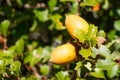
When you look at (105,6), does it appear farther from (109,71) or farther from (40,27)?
(109,71)

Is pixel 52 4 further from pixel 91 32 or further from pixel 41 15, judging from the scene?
pixel 91 32

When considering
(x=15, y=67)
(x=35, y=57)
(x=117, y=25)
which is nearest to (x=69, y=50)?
(x=15, y=67)

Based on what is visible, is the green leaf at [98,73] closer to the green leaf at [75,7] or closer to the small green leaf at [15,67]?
the small green leaf at [15,67]

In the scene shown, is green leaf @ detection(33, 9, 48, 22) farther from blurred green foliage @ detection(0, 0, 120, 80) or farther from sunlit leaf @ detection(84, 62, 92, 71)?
sunlit leaf @ detection(84, 62, 92, 71)

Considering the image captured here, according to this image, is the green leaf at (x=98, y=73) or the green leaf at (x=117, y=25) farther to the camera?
the green leaf at (x=117, y=25)

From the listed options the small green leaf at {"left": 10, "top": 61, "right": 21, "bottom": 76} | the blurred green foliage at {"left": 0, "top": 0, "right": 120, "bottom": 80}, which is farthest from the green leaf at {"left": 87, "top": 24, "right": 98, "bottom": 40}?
the small green leaf at {"left": 10, "top": 61, "right": 21, "bottom": 76}

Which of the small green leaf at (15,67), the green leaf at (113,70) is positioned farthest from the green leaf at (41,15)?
the green leaf at (113,70)
